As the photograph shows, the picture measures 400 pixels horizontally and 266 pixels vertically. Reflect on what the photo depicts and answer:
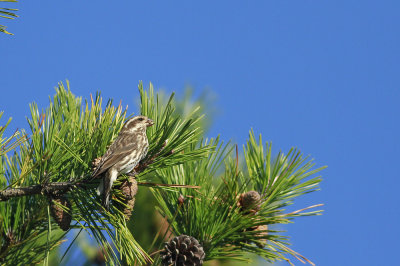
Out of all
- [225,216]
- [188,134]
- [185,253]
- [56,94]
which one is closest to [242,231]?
[225,216]

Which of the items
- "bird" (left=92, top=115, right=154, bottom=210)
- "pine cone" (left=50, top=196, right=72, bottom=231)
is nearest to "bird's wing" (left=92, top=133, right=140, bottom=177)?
"bird" (left=92, top=115, right=154, bottom=210)

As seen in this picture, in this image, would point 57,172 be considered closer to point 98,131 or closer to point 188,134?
point 98,131

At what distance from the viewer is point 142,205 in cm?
500

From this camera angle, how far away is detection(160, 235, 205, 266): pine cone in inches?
125

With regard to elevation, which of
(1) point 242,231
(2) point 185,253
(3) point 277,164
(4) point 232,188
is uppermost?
(3) point 277,164

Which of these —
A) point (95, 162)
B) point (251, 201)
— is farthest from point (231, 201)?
point (95, 162)

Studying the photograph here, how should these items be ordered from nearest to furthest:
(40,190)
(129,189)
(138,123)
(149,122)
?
(40,190), (129,189), (138,123), (149,122)

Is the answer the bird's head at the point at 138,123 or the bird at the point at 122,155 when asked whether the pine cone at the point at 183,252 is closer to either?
the bird at the point at 122,155

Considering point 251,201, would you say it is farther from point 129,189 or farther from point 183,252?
point 129,189

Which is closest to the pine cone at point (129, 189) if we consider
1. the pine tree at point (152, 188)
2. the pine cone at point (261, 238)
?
the pine tree at point (152, 188)

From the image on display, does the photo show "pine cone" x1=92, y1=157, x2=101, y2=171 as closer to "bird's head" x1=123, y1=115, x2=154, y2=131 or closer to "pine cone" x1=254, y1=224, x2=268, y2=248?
"bird's head" x1=123, y1=115, x2=154, y2=131

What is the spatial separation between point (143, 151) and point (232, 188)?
600 millimetres

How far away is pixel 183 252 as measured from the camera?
3.18 metres

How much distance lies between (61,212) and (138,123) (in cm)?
63
